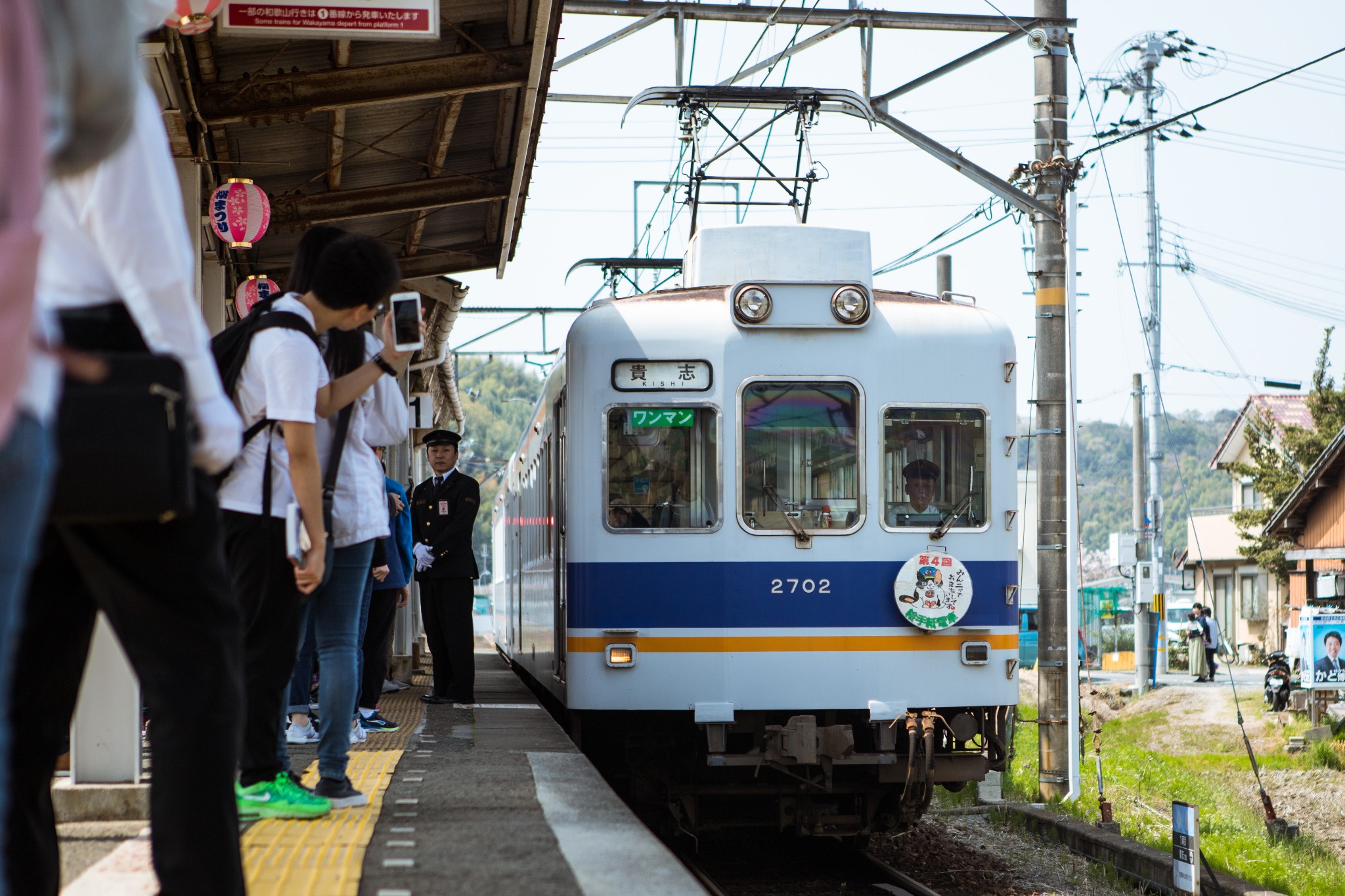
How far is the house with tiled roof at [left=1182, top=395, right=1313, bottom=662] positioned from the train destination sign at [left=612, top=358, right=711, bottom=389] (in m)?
29.9

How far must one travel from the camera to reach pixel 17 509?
165 centimetres

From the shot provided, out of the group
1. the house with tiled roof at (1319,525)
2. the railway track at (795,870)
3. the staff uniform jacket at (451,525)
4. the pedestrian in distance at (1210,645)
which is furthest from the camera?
the pedestrian in distance at (1210,645)

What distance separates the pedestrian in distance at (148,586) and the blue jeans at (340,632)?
1522mm

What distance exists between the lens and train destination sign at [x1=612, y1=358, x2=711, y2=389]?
7.23m

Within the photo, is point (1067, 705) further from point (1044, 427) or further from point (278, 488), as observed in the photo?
point (278, 488)

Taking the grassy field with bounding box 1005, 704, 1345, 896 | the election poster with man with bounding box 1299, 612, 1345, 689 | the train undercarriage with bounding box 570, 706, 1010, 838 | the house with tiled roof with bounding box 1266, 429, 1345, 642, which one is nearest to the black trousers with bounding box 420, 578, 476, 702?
the train undercarriage with bounding box 570, 706, 1010, 838

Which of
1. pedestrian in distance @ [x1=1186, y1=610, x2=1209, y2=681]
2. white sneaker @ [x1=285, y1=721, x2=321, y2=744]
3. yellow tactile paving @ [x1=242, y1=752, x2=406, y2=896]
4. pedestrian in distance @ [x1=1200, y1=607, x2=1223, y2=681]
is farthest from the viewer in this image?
pedestrian in distance @ [x1=1186, y1=610, x2=1209, y2=681]

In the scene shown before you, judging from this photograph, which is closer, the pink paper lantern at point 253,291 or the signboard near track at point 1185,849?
the signboard near track at point 1185,849

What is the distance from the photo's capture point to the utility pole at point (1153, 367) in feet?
91.3

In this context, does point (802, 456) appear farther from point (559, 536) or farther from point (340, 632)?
point (340, 632)

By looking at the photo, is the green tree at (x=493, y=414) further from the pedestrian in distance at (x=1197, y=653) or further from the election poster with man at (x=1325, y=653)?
the election poster with man at (x=1325, y=653)

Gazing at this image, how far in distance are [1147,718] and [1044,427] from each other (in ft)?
42.5

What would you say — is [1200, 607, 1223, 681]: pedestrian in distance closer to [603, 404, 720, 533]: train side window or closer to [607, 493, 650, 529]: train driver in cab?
[603, 404, 720, 533]: train side window

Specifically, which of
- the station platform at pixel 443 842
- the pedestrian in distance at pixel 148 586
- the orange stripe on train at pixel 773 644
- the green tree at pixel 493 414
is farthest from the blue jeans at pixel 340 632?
the green tree at pixel 493 414
